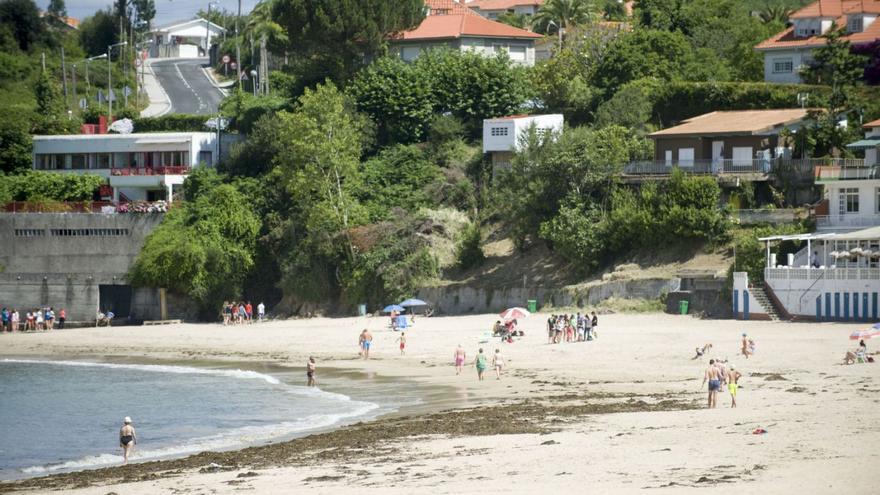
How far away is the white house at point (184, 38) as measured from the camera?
14075 cm

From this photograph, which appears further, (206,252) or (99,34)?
(99,34)

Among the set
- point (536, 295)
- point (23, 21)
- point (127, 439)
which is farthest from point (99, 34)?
point (127, 439)

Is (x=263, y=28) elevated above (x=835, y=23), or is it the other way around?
(x=263, y=28)

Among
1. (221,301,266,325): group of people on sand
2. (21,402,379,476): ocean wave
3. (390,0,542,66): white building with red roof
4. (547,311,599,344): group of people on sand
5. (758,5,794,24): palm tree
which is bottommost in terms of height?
Result: (21,402,379,476): ocean wave

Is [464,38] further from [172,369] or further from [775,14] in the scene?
[172,369]

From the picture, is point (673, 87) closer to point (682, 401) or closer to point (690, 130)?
point (690, 130)

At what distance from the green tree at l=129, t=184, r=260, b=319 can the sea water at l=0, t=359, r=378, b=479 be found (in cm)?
1291

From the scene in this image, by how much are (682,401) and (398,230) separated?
27.7m

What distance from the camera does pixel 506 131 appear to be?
205ft

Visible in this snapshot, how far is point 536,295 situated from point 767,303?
31.7 feet

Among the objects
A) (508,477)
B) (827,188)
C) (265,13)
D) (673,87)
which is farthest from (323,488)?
(265,13)

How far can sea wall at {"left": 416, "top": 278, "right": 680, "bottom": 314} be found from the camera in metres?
51.1

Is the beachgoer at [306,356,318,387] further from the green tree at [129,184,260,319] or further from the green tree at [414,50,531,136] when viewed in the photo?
the green tree at [414,50,531,136]

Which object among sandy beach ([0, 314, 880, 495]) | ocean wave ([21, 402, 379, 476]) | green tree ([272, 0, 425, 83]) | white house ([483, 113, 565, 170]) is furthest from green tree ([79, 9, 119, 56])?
ocean wave ([21, 402, 379, 476])
